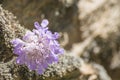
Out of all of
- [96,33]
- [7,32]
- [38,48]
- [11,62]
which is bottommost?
[38,48]

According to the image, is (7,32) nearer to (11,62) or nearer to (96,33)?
(11,62)

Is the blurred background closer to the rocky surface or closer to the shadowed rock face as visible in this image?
the rocky surface

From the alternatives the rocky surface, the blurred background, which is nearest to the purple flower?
the rocky surface

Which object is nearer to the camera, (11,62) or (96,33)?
(11,62)

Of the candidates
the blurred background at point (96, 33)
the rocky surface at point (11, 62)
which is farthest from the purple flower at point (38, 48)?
the blurred background at point (96, 33)

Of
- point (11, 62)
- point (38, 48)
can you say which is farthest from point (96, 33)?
point (38, 48)

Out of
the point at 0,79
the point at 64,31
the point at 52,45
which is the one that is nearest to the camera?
the point at 52,45

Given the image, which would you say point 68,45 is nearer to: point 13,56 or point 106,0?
point 106,0

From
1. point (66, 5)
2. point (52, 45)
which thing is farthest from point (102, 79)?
point (52, 45)
